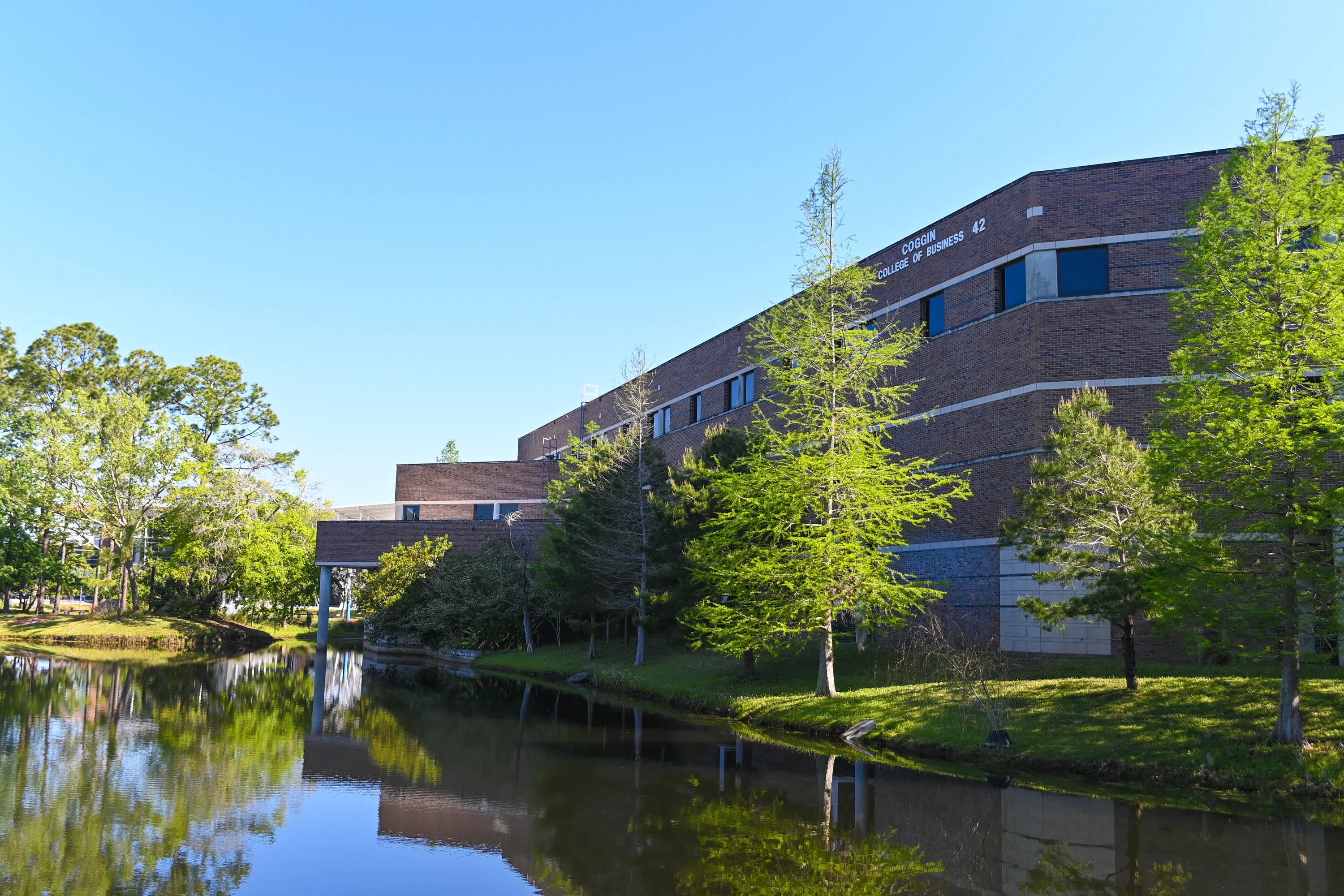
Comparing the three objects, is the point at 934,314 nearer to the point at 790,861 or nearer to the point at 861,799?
the point at 861,799

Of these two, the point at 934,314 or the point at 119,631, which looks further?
the point at 119,631

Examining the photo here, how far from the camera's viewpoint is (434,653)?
4672 cm

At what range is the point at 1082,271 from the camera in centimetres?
2591

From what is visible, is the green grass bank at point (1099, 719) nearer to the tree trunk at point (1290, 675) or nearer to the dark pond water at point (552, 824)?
the tree trunk at point (1290, 675)

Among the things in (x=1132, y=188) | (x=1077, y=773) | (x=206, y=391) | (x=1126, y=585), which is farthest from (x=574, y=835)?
(x=206, y=391)

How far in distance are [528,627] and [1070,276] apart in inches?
1084

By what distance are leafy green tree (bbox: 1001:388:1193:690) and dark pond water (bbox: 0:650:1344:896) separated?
559 centimetres

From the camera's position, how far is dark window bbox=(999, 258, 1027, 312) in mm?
26766

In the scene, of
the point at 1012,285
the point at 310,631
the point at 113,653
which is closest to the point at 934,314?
the point at 1012,285

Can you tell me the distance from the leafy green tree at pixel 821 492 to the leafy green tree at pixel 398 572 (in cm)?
2714

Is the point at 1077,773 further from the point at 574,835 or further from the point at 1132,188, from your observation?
the point at 1132,188

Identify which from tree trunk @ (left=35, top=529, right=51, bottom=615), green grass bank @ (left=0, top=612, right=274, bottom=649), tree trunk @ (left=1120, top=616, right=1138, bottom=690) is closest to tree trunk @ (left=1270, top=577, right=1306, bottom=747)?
tree trunk @ (left=1120, top=616, right=1138, bottom=690)

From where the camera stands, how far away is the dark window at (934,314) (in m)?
29.9

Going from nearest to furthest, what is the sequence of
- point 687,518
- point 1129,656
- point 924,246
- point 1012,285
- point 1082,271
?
point 1129,656
point 1082,271
point 1012,285
point 687,518
point 924,246
